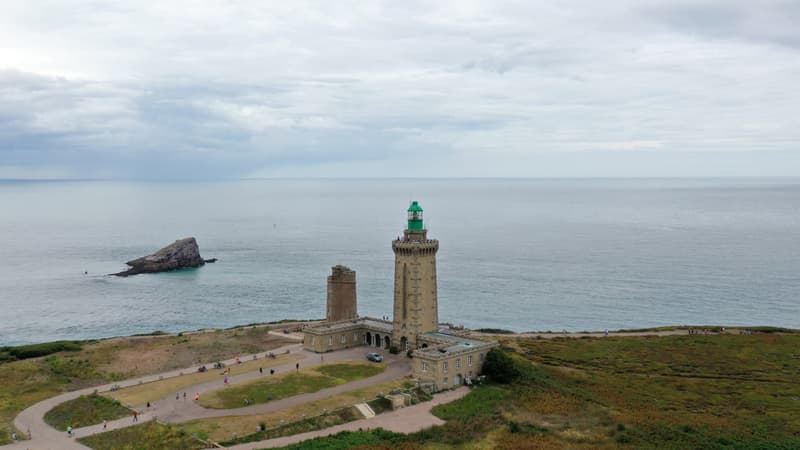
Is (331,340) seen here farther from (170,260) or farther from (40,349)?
(170,260)

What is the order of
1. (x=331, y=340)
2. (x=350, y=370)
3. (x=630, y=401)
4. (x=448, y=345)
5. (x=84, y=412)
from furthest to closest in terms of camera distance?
(x=331, y=340)
(x=350, y=370)
(x=448, y=345)
(x=630, y=401)
(x=84, y=412)

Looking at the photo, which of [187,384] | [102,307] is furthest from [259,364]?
[102,307]

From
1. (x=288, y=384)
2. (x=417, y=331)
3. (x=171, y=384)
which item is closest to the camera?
(x=288, y=384)

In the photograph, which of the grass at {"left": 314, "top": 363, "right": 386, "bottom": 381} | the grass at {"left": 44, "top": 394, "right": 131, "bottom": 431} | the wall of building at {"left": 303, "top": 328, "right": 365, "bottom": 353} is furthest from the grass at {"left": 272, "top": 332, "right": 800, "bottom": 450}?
the wall of building at {"left": 303, "top": 328, "right": 365, "bottom": 353}

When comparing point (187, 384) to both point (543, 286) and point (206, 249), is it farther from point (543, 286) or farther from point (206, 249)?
point (206, 249)

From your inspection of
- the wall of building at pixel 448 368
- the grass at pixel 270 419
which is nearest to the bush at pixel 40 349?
the grass at pixel 270 419

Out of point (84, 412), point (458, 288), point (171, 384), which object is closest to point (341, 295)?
point (171, 384)
